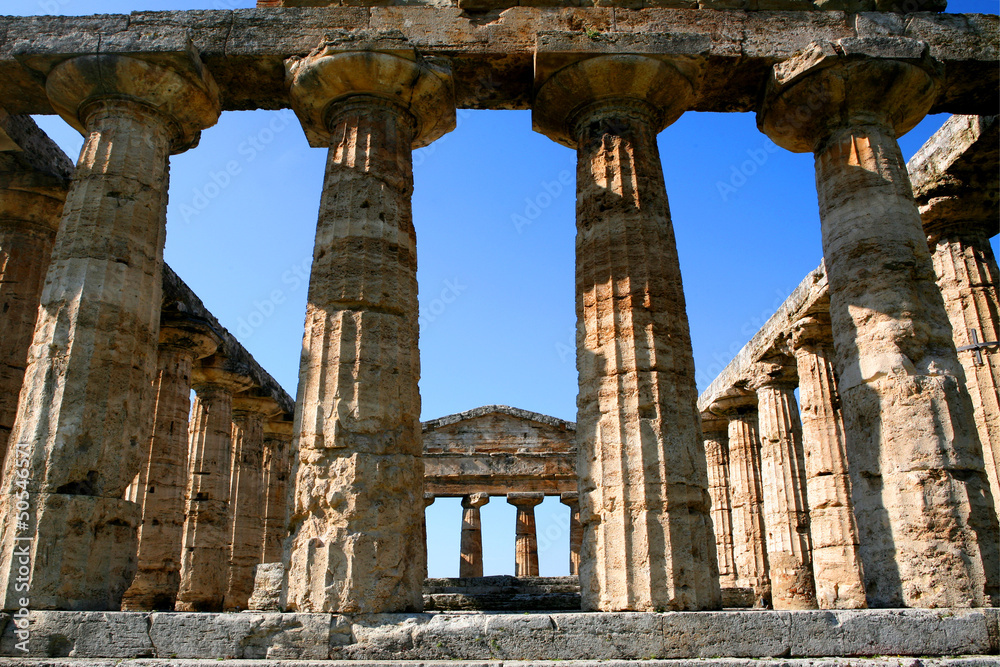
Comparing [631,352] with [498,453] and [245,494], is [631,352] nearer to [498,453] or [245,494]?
[245,494]

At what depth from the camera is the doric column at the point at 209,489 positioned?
1606 centimetres

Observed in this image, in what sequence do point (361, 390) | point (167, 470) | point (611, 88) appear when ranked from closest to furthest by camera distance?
1. point (361, 390)
2. point (611, 88)
3. point (167, 470)

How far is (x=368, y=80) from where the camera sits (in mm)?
9359

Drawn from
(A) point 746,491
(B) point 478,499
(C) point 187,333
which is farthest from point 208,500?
(A) point 746,491

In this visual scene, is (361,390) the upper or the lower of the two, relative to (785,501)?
upper

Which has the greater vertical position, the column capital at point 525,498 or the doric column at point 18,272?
the doric column at point 18,272

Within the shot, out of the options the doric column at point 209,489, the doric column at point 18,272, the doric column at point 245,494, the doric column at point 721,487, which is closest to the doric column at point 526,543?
the doric column at point 721,487

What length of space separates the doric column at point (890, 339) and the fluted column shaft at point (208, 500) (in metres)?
13.2

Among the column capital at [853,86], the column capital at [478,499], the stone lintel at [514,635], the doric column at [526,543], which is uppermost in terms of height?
the column capital at [853,86]

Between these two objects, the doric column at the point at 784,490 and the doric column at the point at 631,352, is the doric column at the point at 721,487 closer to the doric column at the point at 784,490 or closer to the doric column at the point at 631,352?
the doric column at the point at 784,490

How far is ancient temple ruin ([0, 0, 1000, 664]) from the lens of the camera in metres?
6.91

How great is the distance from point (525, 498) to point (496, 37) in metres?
18.8

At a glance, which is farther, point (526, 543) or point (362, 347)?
point (526, 543)

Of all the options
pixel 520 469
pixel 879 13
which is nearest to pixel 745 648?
pixel 879 13
